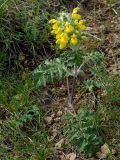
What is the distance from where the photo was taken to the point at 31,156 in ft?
10.0

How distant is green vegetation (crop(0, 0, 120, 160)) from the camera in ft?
10.0

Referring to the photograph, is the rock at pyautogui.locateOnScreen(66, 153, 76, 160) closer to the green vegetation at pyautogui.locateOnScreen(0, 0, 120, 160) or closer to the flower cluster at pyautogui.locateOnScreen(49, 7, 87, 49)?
the green vegetation at pyautogui.locateOnScreen(0, 0, 120, 160)

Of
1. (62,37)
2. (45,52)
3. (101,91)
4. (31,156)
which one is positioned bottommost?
(31,156)

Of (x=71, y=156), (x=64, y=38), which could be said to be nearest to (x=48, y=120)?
(x=71, y=156)

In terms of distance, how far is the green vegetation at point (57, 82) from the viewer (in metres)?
3.06

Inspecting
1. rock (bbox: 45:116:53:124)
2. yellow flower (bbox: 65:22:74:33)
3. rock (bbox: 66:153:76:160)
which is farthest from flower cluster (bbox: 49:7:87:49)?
rock (bbox: 66:153:76:160)

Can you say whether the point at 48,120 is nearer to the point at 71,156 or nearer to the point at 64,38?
the point at 71,156

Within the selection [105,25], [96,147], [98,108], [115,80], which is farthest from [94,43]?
[96,147]

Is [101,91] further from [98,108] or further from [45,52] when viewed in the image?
[45,52]

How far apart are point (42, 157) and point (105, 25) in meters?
1.52

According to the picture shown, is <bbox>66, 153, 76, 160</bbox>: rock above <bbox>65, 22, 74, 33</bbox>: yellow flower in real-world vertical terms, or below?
below

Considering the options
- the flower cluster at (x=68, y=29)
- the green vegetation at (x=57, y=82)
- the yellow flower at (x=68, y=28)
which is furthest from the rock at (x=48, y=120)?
the yellow flower at (x=68, y=28)

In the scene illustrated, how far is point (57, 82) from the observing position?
3.62m

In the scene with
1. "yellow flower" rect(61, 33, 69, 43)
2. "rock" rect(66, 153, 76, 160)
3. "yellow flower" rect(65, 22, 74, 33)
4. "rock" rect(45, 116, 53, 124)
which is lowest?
"rock" rect(66, 153, 76, 160)
